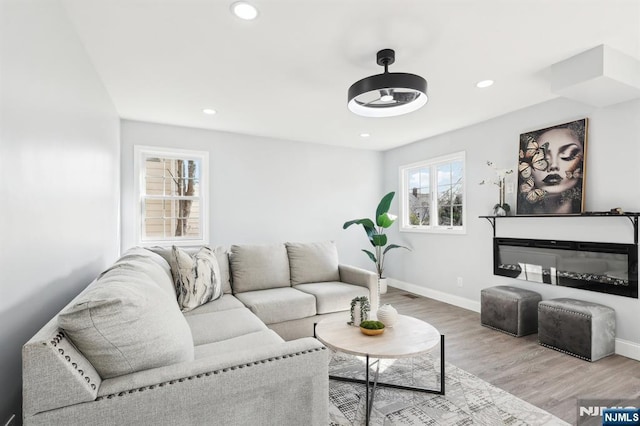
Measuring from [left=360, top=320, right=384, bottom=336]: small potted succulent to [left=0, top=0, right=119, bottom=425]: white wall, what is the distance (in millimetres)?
1733

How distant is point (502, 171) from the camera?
3.67 m

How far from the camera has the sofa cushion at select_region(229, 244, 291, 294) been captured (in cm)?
326

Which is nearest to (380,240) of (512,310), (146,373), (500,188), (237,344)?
(500,188)

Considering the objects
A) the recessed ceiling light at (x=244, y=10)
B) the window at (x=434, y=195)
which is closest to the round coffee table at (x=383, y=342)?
the recessed ceiling light at (x=244, y=10)

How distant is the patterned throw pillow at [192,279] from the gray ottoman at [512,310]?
2.90 metres

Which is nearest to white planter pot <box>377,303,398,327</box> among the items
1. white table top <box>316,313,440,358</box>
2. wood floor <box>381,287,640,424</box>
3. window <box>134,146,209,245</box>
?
white table top <box>316,313,440,358</box>

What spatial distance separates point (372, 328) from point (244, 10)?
2.16 m

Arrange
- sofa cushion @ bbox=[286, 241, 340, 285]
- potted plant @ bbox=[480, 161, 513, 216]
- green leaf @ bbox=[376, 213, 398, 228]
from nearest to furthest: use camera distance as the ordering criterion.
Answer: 1. sofa cushion @ bbox=[286, 241, 340, 285]
2. potted plant @ bbox=[480, 161, 513, 216]
3. green leaf @ bbox=[376, 213, 398, 228]

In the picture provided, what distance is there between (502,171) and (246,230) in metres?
3.42

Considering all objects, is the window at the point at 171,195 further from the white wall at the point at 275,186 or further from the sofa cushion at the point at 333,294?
the sofa cushion at the point at 333,294

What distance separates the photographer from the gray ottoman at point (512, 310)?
3227 mm

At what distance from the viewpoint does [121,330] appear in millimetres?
1053

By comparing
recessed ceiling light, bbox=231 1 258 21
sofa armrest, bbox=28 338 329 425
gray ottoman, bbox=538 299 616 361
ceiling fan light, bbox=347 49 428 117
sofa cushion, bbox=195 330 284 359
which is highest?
recessed ceiling light, bbox=231 1 258 21

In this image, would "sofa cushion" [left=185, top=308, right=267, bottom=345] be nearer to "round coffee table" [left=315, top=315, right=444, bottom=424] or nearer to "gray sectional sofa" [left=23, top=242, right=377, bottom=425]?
"round coffee table" [left=315, top=315, right=444, bottom=424]
